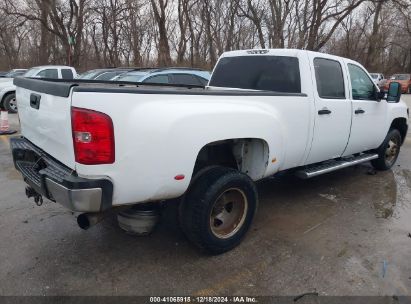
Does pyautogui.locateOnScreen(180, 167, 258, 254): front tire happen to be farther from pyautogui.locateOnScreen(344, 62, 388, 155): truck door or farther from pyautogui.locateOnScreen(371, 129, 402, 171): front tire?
pyautogui.locateOnScreen(371, 129, 402, 171): front tire

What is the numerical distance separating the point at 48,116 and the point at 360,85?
4.13 meters

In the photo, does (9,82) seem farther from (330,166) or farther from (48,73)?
(330,166)

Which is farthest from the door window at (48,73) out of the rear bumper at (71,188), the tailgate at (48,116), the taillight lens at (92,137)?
the taillight lens at (92,137)

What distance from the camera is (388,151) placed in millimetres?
6227

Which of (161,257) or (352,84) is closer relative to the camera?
(161,257)

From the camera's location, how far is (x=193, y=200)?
10.4ft

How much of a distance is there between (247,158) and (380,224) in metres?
1.78

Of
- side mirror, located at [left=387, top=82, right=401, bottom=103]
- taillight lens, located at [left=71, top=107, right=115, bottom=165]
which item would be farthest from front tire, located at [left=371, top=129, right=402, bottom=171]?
taillight lens, located at [left=71, top=107, right=115, bottom=165]

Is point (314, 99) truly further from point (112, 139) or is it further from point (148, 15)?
point (148, 15)

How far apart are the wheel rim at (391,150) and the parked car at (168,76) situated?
4.49m

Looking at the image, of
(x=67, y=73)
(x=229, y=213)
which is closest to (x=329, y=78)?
(x=229, y=213)

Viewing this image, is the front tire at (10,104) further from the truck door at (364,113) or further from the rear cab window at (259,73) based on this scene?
the truck door at (364,113)

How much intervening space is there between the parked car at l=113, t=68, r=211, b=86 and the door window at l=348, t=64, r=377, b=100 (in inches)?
171

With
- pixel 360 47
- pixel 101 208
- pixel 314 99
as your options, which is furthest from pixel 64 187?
pixel 360 47
